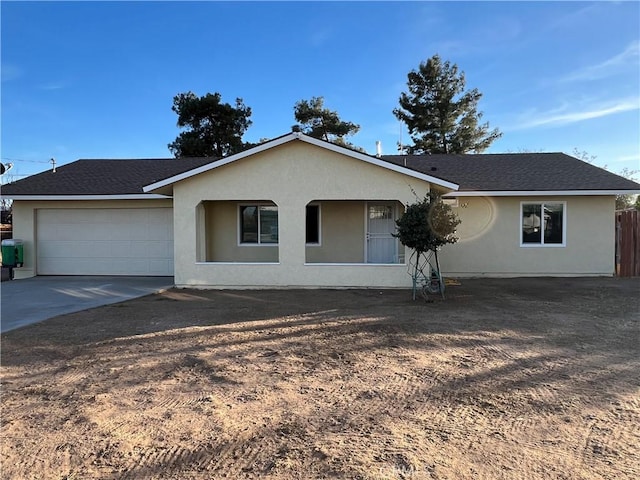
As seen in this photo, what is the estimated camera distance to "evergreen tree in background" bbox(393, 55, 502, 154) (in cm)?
3344

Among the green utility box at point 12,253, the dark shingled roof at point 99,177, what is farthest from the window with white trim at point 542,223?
the green utility box at point 12,253

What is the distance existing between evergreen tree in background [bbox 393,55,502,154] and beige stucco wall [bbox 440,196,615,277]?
2067 cm

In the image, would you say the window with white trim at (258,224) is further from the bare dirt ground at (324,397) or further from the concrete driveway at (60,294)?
the bare dirt ground at (324,397)

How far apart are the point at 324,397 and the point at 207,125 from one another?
3062cm

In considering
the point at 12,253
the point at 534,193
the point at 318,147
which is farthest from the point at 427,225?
the point at 12,253

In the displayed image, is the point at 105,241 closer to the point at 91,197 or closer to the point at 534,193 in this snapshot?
the point at 91,197

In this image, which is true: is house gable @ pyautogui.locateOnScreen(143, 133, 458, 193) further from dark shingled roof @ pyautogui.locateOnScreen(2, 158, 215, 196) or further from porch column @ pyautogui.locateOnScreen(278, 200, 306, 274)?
dark shingled roof @ pyautogui.locateOnScreen(2, 158, 215, 196)

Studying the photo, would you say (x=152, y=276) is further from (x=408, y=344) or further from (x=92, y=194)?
(x=408, y=344)

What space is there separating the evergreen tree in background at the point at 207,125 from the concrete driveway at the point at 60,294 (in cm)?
1962

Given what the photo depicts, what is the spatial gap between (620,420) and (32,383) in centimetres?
556

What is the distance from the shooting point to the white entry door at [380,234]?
13.8 meters

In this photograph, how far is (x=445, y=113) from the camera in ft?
110

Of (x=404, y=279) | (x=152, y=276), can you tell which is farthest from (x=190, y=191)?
(x=404, y=279)

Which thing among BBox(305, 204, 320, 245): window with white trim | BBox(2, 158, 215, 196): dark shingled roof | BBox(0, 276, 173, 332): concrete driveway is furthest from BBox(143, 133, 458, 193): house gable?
BBox(305, 204, 320, 245): window with white trim
